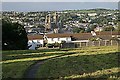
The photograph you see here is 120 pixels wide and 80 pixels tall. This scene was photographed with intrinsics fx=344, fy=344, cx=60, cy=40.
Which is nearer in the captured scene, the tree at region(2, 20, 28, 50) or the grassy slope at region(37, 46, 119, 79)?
the grassy slope at region(37, 46, 119, 79)

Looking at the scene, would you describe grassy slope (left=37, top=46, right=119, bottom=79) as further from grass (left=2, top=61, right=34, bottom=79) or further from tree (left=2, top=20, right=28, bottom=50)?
tree (left=2, top=20, right=28, bottom=50)

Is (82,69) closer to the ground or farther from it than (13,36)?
closer to the ground

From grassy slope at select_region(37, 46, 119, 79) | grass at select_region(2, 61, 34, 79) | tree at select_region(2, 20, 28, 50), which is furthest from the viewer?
tree at select_region(2, 20, 28, 50)

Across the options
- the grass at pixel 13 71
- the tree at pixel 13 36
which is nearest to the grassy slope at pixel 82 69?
the grass at pixel 13 71

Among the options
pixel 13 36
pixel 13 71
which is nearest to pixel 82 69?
pixel 13 71

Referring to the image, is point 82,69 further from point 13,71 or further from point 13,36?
point 13,36

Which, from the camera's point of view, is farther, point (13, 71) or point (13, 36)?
point (13, 36)

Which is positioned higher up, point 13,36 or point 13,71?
point 13,36

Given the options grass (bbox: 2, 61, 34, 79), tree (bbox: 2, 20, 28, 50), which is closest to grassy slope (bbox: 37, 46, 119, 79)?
grass (bbox: 2, 61, 34, 79)

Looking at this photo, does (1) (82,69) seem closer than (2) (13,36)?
Yes

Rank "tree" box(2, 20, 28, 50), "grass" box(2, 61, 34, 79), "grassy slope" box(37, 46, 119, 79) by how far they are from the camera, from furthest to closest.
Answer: "tree" box(2, 20, 28, 50), "grass" box(2, 61, 34, 79), "grassy slope" box(37, 46, 119, 79)

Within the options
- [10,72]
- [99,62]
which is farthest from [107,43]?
[10,72]

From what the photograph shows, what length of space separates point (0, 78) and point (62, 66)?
3816 millimetres

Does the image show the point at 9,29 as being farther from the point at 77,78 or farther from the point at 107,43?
the point at 77,78
